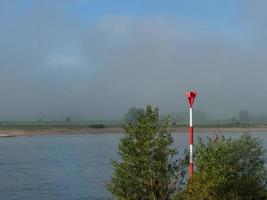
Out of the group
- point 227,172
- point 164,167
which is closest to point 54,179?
point 164,167

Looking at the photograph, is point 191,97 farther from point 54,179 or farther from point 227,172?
point 54,179

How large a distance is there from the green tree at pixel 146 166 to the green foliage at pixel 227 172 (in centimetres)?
150

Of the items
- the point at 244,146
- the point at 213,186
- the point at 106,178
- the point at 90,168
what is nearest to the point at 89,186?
the point at 106,178

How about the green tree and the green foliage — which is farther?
the green tree

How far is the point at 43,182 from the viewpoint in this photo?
58344 mm

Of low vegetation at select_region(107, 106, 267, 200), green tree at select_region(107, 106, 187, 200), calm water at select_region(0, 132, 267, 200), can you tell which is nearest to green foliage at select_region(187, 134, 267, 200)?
low vegetation at select_region(107, 106, 267, 200)

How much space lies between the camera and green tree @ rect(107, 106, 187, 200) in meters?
23.3

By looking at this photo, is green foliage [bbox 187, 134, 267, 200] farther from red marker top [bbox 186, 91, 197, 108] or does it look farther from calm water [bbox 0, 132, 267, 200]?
calm water [bbox 0, 132, 267, 200]

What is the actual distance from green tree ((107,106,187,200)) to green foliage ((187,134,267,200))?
1.50 m

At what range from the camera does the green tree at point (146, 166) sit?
23.3 metres

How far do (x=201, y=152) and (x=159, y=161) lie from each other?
1937mm

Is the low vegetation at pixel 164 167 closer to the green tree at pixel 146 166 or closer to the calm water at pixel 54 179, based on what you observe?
the green tree at pixel 146 166

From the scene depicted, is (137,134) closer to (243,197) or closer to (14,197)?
(243,197)

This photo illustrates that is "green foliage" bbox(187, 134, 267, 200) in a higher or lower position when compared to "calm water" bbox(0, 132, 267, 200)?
higher
